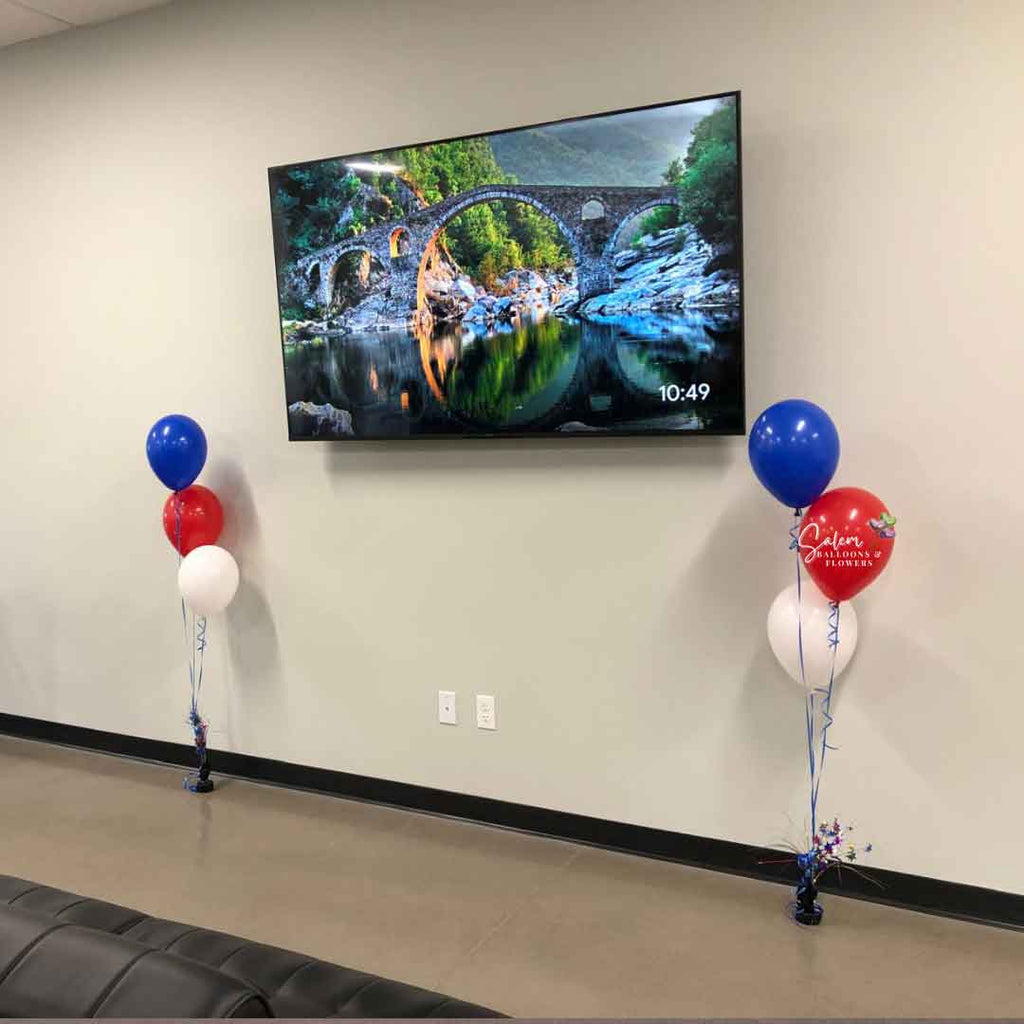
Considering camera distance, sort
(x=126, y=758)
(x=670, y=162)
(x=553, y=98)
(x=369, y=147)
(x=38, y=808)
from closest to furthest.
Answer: (x=670, y=162), (x=553, y=98), (x=369, y=147), (x=38, y=808), (x=126, y=758)

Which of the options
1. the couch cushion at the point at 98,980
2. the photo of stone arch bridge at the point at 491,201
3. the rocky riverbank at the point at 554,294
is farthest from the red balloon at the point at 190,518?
the couch cushion at the point at 98,980

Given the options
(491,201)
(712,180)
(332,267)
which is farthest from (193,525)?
(712,180)

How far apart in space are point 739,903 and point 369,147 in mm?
2637

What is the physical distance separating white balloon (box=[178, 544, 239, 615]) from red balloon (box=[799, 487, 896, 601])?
2072mm

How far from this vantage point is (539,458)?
3164 millimetres

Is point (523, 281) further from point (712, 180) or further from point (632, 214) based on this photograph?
point (712, 180)

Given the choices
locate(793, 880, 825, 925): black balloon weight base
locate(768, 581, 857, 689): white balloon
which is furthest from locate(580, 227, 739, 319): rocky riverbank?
locate(793, 880, 825, 925): black balloon weight base

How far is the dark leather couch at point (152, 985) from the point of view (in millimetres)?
1042

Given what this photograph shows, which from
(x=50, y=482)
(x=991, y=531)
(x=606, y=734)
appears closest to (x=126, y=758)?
(x=50, y=482)

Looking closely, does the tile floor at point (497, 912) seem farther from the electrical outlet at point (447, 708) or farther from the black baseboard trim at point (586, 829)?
the electrical outlet at point (447, 708)

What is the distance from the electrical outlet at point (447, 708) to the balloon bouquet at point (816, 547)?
1194 mm

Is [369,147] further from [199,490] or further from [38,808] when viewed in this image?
[38,808]

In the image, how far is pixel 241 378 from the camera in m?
3.72

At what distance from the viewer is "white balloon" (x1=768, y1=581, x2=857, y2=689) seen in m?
2.58
